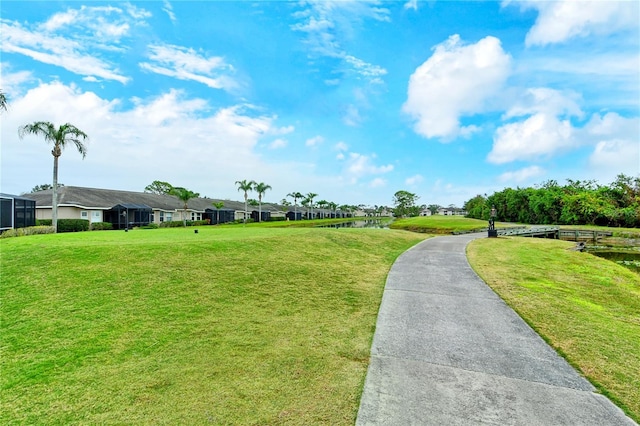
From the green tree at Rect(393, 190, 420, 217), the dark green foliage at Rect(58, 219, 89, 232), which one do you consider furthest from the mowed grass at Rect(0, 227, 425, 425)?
the green tree at Rect(393, 190, 420, 217)

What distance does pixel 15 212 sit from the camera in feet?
67.8

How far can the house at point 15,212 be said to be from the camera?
19.4 metres

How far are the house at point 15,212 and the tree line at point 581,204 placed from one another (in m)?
68.9

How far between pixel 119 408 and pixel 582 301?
1152cm

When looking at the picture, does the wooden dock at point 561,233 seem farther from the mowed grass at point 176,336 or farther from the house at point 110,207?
the house at point 110,207

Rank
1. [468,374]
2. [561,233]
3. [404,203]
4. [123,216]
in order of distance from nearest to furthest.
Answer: [468,374]
[123,216]
[561,233]
[404,203]

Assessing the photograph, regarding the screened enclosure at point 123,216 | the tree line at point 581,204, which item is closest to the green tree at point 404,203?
the tree line at point 581,204

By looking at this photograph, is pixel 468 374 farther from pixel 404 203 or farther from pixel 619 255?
pixel 404 203

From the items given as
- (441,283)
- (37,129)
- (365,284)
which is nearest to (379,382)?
(365,284)

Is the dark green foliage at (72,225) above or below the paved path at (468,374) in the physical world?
above

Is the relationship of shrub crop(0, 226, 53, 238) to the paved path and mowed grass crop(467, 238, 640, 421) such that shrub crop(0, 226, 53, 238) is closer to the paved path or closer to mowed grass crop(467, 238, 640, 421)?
the paved path

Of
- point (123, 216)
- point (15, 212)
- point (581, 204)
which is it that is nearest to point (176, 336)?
point (15, 212)

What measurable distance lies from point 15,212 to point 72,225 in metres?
5.99

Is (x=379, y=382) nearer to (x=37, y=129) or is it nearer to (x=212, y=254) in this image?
(x=212, y=254)
